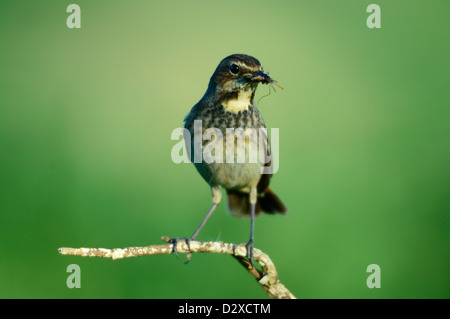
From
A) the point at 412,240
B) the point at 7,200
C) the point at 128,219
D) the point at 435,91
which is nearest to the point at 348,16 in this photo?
the point at 435,91

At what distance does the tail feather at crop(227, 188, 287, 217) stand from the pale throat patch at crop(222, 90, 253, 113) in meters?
1.33

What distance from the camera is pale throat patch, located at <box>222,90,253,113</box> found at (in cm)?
474

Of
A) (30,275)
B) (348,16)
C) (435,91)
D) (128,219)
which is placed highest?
(348,16)

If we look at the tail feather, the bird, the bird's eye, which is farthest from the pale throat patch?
the tail feather

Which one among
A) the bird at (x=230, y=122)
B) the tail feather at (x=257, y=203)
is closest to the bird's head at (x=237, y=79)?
the bird at (x=230, y=122)

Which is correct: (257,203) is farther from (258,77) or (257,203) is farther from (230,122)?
(258,77)

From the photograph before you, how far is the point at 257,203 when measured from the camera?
5.96 metres

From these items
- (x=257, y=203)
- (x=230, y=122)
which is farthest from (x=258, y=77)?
(x=257, y=203)

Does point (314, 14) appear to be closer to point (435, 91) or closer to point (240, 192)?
point (435, 91)

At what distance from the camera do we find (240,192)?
5.89 metres

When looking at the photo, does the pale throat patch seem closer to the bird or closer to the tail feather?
the bird

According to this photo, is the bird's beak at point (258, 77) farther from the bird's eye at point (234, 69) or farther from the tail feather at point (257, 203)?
the tail feather at point (257, 203)

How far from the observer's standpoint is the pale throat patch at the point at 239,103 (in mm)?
4738

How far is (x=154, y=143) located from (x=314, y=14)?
359 cm
